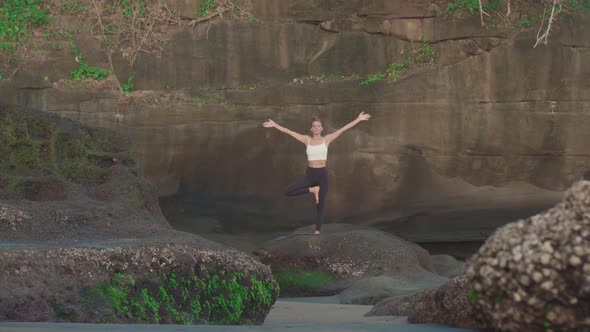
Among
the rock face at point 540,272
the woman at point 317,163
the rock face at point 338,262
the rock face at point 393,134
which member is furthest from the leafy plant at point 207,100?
the rock face at point 540,272

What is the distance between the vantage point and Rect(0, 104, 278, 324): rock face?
4.92 meters

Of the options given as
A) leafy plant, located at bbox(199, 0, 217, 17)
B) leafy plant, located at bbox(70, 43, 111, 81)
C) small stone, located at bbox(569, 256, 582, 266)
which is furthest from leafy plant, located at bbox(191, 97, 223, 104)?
small stone, located at bbox(569, 256, 582, 266)

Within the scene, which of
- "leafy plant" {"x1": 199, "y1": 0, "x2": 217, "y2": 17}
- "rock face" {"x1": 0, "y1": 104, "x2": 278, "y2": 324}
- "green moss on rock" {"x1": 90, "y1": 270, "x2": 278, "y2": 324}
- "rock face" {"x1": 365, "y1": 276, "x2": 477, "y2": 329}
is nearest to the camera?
"rock face" {"x1": 365, "y1": 276, "x2": 477, "y2": 329}

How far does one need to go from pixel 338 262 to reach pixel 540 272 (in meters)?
8.61

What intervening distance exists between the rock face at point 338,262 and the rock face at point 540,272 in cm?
782

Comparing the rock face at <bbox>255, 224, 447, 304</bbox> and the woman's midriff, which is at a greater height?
the woman's midriff

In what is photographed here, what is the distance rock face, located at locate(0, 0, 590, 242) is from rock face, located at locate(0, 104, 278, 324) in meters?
7.82

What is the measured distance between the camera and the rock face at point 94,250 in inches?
194

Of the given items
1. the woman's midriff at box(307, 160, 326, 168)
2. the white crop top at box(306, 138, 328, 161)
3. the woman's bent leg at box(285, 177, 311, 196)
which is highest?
the white crop top at box(306, 138, 328, 161)

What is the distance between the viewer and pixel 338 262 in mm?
11484

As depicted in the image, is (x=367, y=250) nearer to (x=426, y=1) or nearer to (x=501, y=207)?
(x=501, y=207)

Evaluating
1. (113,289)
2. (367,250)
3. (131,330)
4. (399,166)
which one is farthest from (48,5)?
(131,330)

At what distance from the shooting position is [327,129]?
51.2ft

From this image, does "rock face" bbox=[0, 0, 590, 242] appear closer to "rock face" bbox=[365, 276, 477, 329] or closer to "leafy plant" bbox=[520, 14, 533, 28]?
"leafy plant" bbox=[520, 14, 533, 28]
